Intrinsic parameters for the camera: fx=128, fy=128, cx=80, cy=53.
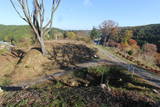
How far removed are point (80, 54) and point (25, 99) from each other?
508 inches

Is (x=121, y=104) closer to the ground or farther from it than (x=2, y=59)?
farther from it

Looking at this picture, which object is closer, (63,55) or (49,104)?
(49,104)

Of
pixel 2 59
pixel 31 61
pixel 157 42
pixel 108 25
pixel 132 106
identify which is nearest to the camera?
pixel 132 106

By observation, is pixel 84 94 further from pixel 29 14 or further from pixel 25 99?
pixel 29 14

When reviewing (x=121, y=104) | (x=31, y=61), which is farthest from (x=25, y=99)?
(x=31, y=61)

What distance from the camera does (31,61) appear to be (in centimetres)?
1295

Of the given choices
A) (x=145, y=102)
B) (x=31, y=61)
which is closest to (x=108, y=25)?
(x=31, y=61)

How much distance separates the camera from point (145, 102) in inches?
157

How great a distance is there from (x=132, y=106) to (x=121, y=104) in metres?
0.32

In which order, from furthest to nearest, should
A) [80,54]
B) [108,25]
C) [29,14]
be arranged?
1. [108,25]
2. [80,54]
3. [29,14]

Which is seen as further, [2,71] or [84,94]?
[2,71]

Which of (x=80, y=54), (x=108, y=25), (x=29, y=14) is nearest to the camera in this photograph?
(x=29, y=14)

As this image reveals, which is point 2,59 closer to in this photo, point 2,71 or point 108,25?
point 2,71

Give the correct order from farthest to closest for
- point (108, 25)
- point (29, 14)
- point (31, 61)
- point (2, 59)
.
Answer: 1. point (108, 25)
2. point (2, 59)
3. point (31, 61)
4. point (29, 14)
